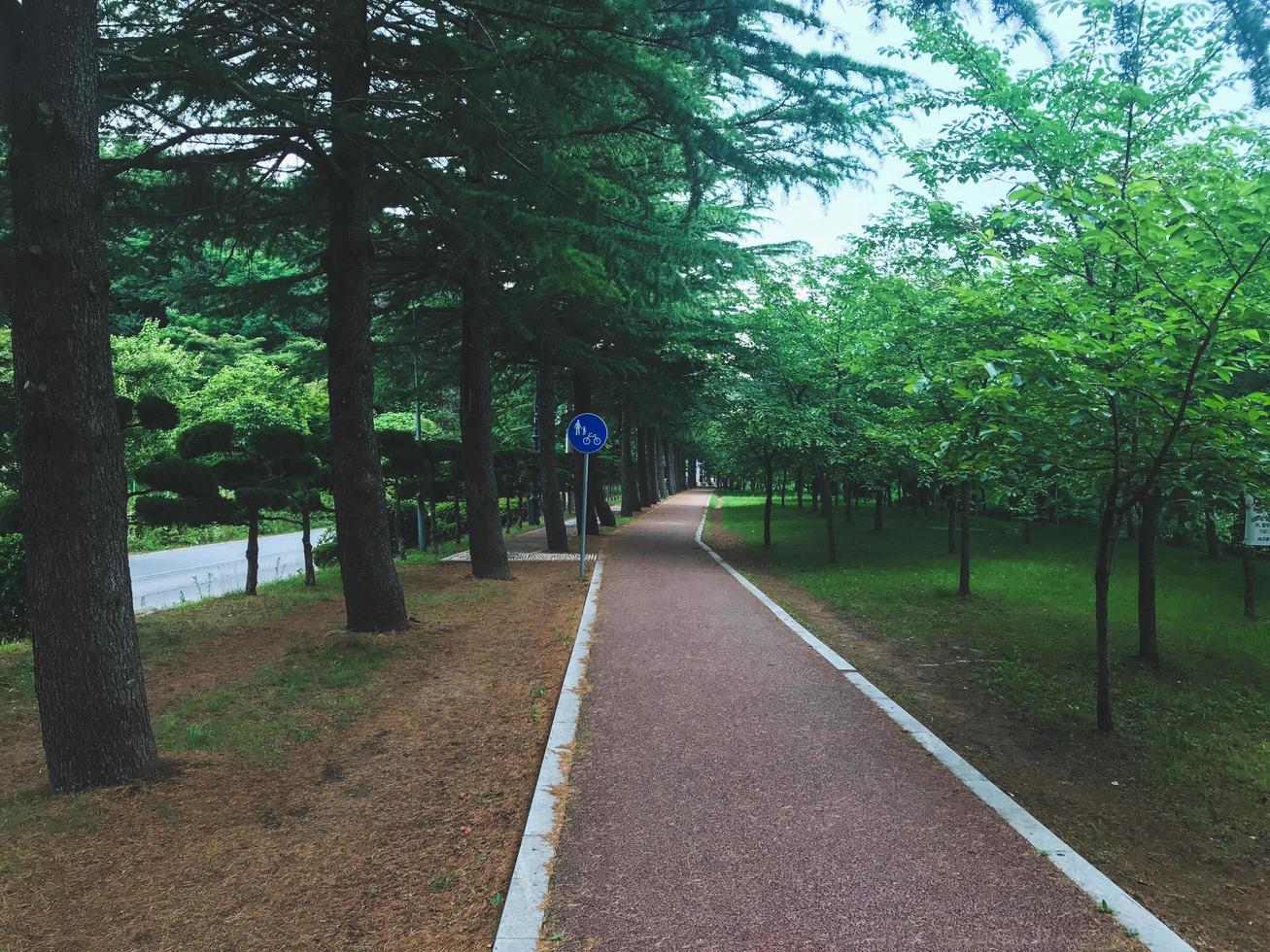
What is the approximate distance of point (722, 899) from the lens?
10.0 ft

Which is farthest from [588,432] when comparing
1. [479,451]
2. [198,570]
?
[198,570]

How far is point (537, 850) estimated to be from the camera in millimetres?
3463

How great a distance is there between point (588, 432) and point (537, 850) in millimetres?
10517

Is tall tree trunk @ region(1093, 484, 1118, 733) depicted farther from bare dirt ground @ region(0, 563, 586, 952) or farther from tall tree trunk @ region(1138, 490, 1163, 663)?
bare dirt ground @ region(0, 563, 586, 952)

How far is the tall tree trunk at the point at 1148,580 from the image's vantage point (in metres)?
7.34

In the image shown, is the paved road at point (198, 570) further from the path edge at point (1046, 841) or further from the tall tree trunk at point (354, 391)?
the path edge at point (1046, 841)

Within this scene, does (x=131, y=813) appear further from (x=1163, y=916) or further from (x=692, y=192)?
(x=692, y=192)

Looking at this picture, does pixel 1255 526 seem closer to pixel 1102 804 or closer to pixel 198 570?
pixel 1102 804

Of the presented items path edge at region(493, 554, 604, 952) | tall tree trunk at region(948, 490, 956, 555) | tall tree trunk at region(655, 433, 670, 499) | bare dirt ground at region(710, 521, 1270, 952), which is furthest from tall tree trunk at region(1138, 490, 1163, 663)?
tall tree trunk at region(655, 433, 670, 499)

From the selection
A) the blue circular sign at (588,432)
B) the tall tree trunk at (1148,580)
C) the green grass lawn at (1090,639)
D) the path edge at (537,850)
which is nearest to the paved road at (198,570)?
the blue circular sign at (588,432)

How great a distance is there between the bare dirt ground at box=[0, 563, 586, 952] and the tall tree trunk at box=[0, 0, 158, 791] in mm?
494

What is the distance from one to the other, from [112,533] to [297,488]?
7.92 metres

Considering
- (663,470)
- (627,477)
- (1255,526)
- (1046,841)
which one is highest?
(663,470)

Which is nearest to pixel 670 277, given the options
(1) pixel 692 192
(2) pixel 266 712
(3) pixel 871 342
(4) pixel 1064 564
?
(1) pixel 692 192
